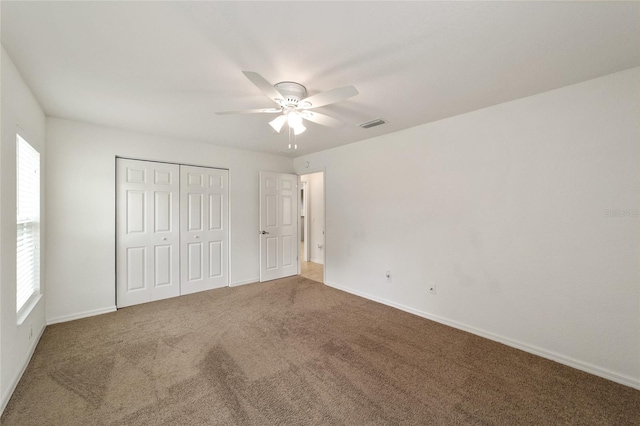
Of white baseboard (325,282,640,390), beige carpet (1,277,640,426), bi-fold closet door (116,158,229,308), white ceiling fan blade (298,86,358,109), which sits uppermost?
white ceiling fan blade (298,86,358,109)

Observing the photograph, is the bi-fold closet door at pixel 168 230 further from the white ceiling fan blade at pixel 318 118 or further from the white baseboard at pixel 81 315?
the white ceiling fan blade at pixel 318 118

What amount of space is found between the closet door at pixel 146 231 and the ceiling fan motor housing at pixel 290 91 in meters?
2.63

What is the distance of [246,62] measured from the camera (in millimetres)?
1824

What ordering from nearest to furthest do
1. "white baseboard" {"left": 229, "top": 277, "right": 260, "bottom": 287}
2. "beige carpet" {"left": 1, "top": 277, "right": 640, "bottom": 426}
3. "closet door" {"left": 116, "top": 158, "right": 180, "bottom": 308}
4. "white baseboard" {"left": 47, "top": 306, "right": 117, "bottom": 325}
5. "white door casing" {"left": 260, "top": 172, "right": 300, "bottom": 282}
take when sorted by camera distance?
"beige carpet" {"left": 1, "top": 277, "right": 640, "bottom": 426} → "white baseboard" {"left": 47, "top": 306, "right": 117, "bottom": 325} → "closet door" {"left": 116, "top": 158, "right": 180, "bottom": 308} → "white baseboard" {"left": 229, "top": 277, "right": 260, "bottom": 287} → "white door casing" {"left": 260, "top": 172, "right": 300, "bottom": 282}

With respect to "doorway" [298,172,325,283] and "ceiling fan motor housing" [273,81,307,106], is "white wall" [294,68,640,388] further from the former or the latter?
"doorway" [298,172,325,283]

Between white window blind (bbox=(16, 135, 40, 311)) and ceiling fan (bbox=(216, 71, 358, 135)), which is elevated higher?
ceiling fan (bbox=(216, 71, 358, 135))

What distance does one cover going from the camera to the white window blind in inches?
86.1

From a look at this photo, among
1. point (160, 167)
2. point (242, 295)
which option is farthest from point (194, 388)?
point (160, 167)

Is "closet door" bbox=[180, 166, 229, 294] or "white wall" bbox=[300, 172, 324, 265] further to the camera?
"white wall" bbox=[300, 172, 324, 265]

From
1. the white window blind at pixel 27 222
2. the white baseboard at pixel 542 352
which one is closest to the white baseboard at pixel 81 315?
the white window blind at pixel 27 222

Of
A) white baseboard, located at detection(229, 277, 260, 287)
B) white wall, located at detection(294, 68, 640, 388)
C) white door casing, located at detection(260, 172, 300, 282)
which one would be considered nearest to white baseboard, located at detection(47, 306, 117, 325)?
white baseboard, located at detection(229, 277, 260, 287)

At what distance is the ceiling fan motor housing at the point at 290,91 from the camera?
6.66 feet

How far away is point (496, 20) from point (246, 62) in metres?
1.58

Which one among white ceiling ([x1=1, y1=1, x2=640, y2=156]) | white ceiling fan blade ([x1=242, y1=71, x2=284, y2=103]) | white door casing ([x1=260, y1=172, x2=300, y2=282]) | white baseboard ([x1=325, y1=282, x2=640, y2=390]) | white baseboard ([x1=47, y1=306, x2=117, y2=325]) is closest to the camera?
white ceiling ([x1=1, y1=1, x2=640, y2=156])
